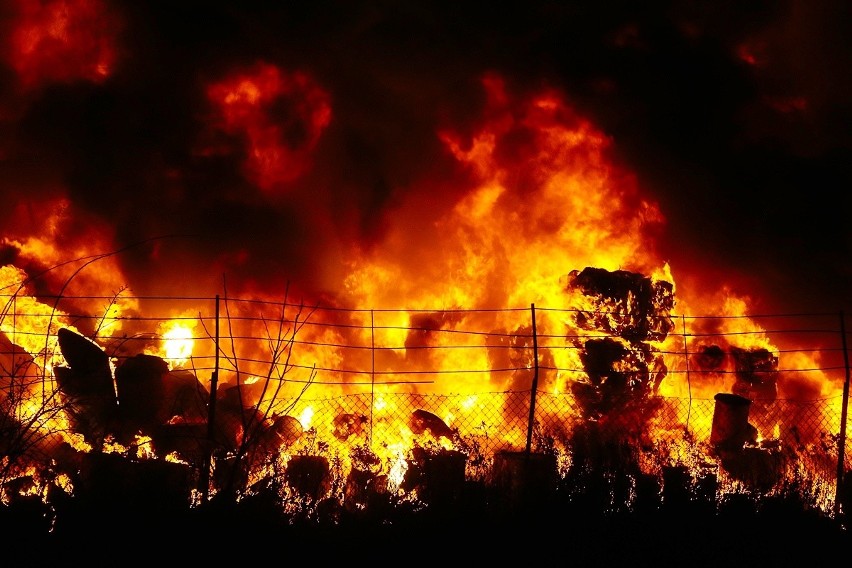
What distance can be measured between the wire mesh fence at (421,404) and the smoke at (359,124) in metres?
1.65

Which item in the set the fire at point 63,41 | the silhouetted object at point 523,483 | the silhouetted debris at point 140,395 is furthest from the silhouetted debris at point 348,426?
the fire at point 63,41

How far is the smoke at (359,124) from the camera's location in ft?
48.3

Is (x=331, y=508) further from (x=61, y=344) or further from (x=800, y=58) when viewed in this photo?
(x=800, y=58)

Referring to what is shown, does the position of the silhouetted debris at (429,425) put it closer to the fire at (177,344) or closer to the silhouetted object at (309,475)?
the silhouetted object at (309,475)

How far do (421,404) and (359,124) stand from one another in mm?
6565

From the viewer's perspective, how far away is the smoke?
1472 centimetres

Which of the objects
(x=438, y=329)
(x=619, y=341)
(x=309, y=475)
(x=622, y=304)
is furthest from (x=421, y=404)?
(x=309, y=475)

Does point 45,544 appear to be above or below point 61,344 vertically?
below

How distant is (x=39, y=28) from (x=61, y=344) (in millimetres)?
→ 8517

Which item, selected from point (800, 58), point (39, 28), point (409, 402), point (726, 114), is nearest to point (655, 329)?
point (409, 402)

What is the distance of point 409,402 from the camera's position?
12.0m

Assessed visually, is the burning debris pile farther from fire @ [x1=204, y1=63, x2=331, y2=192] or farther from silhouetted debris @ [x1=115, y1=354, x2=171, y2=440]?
fire @ [x1=204, y1=63, x2=331, y2=192]

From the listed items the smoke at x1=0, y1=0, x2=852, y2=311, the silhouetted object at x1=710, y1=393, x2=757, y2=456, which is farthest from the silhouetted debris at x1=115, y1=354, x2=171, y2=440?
the silhouetted object at x1=710, y1=393, x2=757, y2=456

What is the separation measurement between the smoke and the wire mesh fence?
1651 mm
